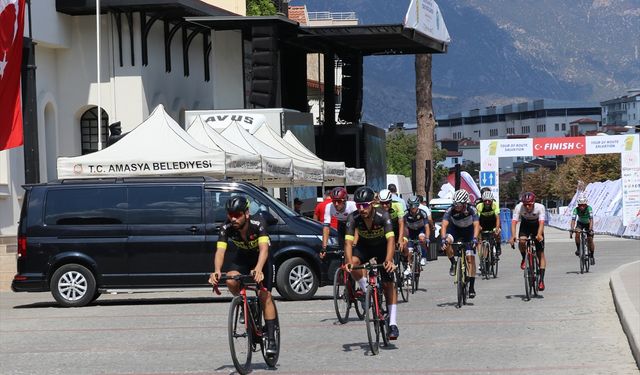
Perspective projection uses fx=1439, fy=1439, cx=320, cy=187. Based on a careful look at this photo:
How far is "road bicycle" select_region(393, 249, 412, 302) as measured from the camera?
21188mm

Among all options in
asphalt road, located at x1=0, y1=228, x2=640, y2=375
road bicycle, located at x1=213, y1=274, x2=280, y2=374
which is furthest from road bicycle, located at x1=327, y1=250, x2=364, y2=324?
road bicycle, located at x1=213, y1=274, x2=280, y2=374

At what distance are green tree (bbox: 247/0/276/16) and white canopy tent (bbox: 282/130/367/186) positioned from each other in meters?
27.4

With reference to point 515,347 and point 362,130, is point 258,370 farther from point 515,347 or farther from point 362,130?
point 362,130

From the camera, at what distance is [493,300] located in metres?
21.2

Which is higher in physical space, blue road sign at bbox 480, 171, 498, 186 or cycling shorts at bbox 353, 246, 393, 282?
cycling shorts at bbox 353, 246, 393, 282

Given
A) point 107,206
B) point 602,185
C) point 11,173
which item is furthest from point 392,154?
point 107,206

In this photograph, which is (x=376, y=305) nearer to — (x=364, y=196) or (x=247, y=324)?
(x=364, y=196)

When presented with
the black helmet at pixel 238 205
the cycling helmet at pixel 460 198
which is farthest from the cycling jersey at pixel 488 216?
the black helmet at pixel 238 205

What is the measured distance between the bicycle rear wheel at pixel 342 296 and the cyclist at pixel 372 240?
2489mm

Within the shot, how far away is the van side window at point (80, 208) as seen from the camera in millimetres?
22500

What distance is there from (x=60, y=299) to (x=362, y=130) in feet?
90.2

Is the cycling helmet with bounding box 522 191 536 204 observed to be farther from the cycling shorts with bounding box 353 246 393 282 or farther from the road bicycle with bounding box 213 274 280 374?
the road bicycle with bounding box 213 274 280 374

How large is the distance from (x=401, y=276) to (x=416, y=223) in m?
3.23

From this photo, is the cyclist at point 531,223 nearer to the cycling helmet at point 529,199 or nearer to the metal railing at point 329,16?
the cycling helmet at point 529,199
